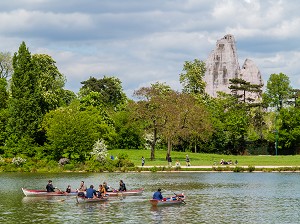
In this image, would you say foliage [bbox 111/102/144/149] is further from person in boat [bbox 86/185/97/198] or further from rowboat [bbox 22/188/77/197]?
person in boat [bbox 86/185/97/198]

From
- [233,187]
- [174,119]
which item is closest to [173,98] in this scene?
[174,119]

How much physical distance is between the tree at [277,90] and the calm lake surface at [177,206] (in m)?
→ 56.9

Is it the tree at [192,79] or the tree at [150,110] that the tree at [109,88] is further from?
the tree at [150,110]

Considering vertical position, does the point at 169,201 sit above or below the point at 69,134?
below

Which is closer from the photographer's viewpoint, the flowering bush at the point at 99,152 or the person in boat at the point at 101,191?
the person in boat at the point at 101,191

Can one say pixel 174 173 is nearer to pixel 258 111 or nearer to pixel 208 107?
pixel 208 107

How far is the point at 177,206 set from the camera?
48.2 meters

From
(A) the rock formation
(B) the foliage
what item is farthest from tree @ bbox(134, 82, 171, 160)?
(A) the rock formation

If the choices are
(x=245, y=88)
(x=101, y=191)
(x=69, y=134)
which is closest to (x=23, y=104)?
(x=69, y=134)

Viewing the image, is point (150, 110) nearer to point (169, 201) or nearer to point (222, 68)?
point (169, 201)

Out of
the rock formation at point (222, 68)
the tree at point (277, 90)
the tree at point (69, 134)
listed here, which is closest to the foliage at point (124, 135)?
the tree at point (69, 134)

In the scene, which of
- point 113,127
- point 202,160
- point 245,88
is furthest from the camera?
point 245,88

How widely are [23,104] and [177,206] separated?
53.9 m

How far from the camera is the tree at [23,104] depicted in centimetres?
9675
